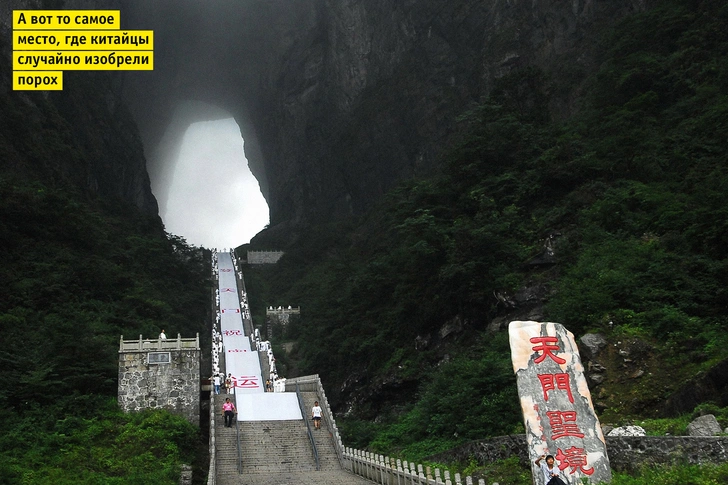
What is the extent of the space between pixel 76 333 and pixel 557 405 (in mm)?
15905

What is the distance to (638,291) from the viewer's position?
18.0 meters

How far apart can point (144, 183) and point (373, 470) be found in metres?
54.0

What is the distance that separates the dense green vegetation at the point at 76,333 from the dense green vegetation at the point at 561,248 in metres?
6.22

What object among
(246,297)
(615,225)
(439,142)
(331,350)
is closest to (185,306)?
(246,297)

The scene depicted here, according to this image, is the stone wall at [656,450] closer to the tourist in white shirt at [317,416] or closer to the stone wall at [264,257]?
the tourist in white shirt at [317,416]

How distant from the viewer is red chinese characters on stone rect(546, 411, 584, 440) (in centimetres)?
1050

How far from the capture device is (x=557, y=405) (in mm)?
10680

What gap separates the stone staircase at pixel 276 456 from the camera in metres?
16.3

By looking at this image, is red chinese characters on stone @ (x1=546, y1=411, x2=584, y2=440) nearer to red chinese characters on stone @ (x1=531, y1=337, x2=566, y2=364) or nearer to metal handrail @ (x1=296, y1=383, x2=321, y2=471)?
red chinese characters on stone @ (x1=531, y1=337, x2=566, y2=364)

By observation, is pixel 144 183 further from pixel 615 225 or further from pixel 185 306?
pixel 615 225

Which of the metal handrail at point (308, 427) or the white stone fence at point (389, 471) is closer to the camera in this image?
the white stone fence at point (389, 471)

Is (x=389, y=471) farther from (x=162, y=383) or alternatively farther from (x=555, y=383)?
(x=162, y=383)
